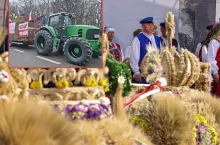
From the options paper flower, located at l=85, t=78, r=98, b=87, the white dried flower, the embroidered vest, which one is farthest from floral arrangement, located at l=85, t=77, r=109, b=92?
the embroidered vest

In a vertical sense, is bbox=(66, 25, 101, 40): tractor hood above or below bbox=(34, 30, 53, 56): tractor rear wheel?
above

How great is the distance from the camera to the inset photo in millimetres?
1284

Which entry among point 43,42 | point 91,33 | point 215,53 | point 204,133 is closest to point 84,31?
point 91,33

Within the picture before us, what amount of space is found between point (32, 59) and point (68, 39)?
0.44 ft

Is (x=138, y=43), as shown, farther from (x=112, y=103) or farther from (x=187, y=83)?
A: (x=112, y=103)

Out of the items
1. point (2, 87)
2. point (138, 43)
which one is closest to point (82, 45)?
point (2, 87)

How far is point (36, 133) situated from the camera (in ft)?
2.56

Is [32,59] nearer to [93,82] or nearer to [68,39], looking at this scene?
[68,39]

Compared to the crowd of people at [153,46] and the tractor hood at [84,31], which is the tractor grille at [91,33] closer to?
the tractor hood at [84,31]

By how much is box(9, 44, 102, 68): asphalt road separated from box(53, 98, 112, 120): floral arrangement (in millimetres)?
131

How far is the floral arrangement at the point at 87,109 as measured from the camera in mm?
1279

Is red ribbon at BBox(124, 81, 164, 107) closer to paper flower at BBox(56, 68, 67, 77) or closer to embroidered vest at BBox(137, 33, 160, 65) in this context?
paper flower at BBox(56, 68, 67, 77)

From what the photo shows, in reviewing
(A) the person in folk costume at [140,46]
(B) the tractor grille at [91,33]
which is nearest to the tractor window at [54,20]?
(B) the tractor grille at [91,33]

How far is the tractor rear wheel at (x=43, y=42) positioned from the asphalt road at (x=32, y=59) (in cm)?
2
